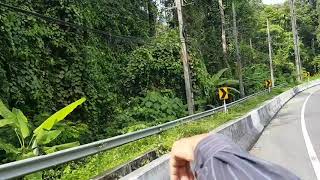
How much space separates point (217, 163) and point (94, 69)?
55.7 feet

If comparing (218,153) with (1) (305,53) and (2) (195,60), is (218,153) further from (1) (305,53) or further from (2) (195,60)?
(1) (305,53)

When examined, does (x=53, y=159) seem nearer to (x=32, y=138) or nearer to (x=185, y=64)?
(x=32, y=138)

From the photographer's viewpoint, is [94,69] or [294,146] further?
[94,69]

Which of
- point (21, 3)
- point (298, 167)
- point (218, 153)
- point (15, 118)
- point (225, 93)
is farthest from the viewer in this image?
point (225, 93)

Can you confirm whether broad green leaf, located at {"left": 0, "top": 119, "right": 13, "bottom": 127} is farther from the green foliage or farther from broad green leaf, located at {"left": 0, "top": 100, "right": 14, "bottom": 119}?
broad green leaf, located at {"left": 0, "top": 100, "right": 14, "bottom": 119}

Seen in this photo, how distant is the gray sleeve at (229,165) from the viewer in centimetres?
141

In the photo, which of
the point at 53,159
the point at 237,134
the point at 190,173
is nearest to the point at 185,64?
the point at 237,134

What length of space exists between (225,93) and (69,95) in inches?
312

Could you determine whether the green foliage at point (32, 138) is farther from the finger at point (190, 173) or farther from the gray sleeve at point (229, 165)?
the gray sleeve at point (229, 165)

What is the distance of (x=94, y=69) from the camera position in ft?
59.9

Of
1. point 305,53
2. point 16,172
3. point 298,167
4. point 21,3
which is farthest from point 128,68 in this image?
point 305,53

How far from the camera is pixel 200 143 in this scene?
65.7 inches

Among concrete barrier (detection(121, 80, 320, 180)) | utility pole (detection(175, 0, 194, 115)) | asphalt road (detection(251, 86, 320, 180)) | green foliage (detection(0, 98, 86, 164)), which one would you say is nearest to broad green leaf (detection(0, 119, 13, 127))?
green foliage (detection(0, 98, 86, 164))

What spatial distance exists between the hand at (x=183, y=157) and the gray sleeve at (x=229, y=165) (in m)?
0.06
